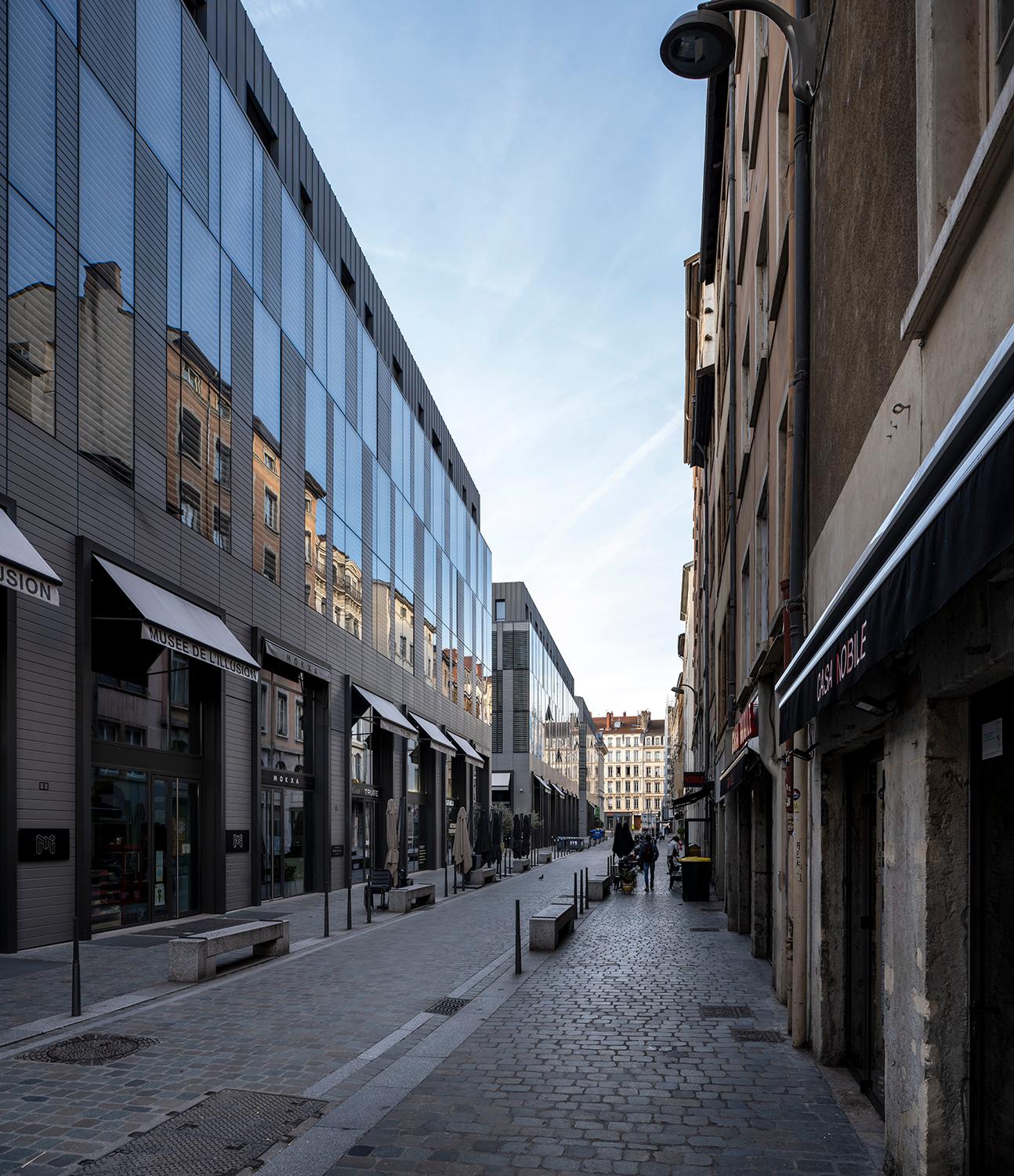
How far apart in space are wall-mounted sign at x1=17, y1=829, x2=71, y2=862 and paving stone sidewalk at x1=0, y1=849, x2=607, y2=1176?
160 cm

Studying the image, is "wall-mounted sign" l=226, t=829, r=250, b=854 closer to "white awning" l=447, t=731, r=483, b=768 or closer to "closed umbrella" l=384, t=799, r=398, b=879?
"closed umbrella" l=384, t=799, r=398, b=879

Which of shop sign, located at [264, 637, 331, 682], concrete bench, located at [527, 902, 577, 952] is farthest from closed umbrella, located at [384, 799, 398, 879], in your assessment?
concrete bench, located at [527, 902, 577, 952]

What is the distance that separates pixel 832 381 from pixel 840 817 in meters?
3.32

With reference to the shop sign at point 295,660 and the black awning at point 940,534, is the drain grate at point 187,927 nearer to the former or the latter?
the shop sign at point 295,660

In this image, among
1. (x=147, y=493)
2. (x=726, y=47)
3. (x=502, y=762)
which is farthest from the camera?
(x=502, y=762)

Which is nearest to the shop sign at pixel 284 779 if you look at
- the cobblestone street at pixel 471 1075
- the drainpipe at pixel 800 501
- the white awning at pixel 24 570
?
the cobblestone street at pixel 471 1075

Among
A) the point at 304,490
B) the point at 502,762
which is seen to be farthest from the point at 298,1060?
the point at 502,762

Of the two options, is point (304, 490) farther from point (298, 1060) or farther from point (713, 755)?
point (298, 1060)

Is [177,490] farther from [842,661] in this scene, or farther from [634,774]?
[634,774]

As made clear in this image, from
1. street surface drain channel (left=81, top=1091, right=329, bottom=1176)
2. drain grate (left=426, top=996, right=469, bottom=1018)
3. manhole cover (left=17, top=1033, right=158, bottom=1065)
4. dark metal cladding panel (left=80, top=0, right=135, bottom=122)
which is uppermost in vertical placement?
dark metal cladding panel (left=80, top=0, right=135, bottom=122)

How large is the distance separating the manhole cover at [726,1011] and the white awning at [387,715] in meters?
20.1

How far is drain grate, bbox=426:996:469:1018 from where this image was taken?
1077 cm

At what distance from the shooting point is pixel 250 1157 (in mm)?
6332

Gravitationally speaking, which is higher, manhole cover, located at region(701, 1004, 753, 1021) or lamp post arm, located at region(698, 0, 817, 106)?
lamp post arm, located at region(698, 0, 817, 106)
